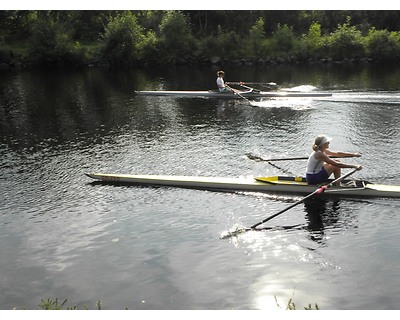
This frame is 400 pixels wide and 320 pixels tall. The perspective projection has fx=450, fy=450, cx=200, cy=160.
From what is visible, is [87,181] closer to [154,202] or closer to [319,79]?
[154,202]

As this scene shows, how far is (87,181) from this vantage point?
20031 millimetres

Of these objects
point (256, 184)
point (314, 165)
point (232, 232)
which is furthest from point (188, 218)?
point (314, 165)

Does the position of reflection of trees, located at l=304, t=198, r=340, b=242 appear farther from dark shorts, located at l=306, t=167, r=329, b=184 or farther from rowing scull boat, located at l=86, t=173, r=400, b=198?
dark shorts, located at l=306, t=167, r=329, b=184

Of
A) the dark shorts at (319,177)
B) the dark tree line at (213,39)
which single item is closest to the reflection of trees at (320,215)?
the dark shorts at (319,177)

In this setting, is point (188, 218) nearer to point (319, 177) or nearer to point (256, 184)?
point (256, 184)

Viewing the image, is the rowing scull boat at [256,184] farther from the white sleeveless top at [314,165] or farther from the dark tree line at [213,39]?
the dark tree line at [213,39]

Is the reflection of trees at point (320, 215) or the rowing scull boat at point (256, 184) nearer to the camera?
the reflection of trees at point (320, 215)

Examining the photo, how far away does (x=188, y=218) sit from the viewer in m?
16.2

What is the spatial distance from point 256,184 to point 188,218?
3.42 m

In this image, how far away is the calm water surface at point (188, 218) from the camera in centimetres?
1209

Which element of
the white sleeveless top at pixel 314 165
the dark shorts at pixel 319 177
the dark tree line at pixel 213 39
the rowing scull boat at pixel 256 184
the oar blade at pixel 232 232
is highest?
the dark tree line at pixel 213 39

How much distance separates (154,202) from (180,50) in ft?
176

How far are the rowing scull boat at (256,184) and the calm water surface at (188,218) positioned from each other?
16.3 inches

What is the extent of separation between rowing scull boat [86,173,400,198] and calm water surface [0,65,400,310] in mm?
413
